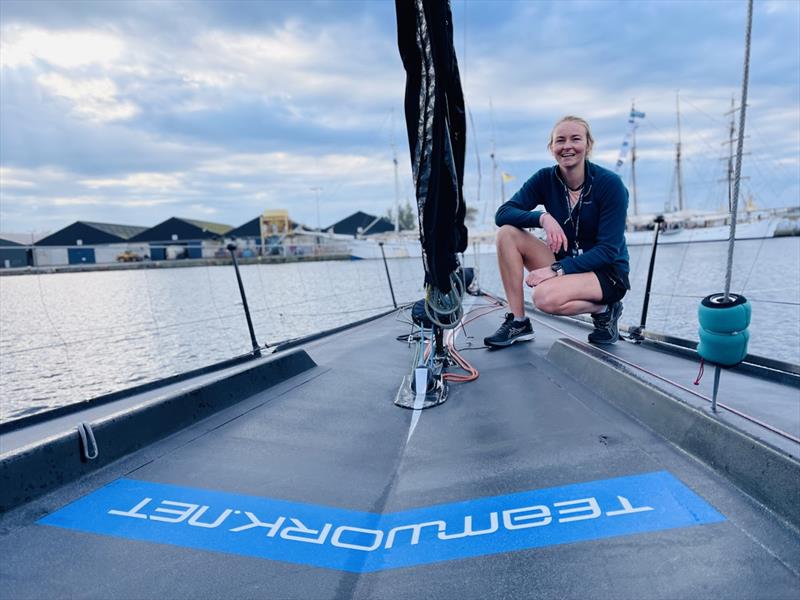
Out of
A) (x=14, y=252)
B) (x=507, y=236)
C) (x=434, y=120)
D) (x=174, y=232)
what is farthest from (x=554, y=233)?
(x=174, y=232)

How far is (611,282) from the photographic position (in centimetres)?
253

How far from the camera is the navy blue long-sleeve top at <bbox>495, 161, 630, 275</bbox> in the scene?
2436 millimetres

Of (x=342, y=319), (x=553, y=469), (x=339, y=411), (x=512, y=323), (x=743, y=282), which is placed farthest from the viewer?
(x=743, y=282)

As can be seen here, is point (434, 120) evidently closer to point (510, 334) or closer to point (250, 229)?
point (510, 334)

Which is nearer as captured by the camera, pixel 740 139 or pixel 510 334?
pixel 740 139

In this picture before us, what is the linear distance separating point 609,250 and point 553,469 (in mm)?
1334

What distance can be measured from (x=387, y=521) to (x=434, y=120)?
1.24m

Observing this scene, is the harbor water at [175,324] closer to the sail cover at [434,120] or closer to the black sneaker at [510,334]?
the black sneaker at [510,334]

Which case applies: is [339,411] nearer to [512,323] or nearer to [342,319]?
[512,323]

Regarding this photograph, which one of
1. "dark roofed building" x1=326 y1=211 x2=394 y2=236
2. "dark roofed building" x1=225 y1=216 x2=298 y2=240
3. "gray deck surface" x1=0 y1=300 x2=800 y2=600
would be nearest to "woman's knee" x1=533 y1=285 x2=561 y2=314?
"gray deck surface" x1=0 y1=300 x2=800 y2=600

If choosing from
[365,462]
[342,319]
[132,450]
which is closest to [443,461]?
[365,462]

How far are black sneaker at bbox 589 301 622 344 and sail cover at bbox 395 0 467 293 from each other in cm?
108

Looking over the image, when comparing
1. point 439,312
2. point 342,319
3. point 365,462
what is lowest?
point 342,319

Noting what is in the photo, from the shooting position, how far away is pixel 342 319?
1293 cm
